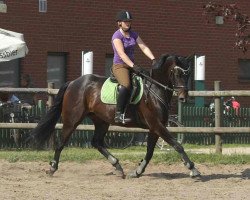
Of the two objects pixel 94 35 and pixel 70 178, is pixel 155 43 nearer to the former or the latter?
pixel 94 35

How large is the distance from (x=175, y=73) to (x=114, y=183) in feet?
6.62

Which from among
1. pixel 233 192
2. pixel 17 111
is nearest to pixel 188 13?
pixel 17 111

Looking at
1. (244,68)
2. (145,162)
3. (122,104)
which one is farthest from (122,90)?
(244,68)

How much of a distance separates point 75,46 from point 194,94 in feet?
32.0

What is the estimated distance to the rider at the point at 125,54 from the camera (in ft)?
42.1

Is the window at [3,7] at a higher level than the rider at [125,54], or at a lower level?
higher

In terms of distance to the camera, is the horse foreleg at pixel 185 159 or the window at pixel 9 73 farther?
the window at pixel 9 73

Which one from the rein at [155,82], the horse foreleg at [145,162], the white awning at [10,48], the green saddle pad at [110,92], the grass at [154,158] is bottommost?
the grass at [154,158]

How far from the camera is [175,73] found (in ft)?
42.3

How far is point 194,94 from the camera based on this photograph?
55.8ft

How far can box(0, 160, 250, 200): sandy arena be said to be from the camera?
1080cm

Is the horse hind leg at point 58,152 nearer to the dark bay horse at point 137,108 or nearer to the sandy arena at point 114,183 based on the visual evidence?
the dark bay horse at point 137,108

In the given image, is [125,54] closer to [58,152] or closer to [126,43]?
[126,43]

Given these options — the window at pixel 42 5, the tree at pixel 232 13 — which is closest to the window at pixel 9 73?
the window at pixel 42 5
